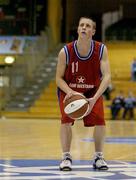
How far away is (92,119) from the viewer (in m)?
8.10

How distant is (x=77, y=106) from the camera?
7.58 meters

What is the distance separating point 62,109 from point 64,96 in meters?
0.17

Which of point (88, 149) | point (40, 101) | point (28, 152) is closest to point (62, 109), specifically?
point (28, 152)

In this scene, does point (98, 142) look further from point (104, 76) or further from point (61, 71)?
point (61, 71)

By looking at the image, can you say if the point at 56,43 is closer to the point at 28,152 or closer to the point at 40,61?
the point at 40,61

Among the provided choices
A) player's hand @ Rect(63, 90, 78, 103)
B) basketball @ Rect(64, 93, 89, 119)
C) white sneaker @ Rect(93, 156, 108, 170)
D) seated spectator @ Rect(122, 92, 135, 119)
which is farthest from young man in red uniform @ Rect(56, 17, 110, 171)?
seated spectator @ Rect(122, 92, 135, 119)

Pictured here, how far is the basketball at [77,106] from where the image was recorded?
7.59m

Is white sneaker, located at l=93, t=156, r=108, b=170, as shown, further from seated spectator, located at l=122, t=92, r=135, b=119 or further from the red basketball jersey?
seated spectator, located at l=122, t=92, r=135, b=119

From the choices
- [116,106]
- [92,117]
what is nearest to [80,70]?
[92,117]

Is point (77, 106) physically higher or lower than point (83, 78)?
lower

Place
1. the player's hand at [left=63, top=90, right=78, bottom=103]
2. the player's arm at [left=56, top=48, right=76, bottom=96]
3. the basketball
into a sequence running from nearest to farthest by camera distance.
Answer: the basketball → the player's hand at [left=63, top=90, right=78, bottom=103] → the player's arm at [left=56, top=48, right=76, bottom=96]

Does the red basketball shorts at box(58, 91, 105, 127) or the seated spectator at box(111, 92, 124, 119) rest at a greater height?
the seated spectator at box(111, 92, 124, 119)

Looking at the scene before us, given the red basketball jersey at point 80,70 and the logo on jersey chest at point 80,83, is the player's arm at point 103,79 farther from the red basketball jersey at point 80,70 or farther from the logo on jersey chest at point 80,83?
the logo on jersey chest at point 80,83

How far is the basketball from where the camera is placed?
7.59m
